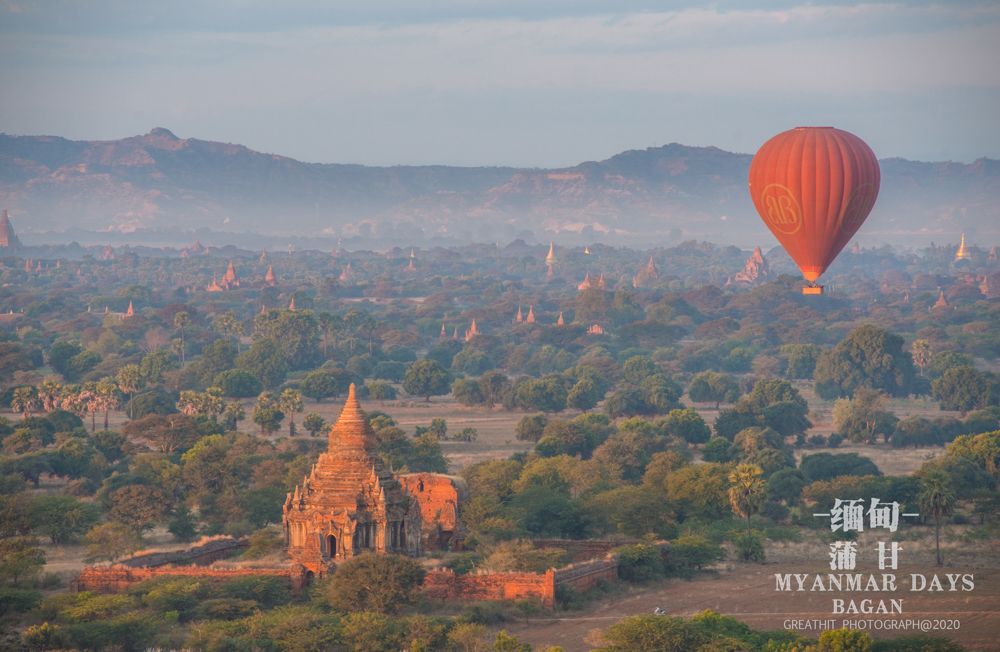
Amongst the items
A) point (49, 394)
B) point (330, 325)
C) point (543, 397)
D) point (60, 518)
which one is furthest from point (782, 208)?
point (330, 325)

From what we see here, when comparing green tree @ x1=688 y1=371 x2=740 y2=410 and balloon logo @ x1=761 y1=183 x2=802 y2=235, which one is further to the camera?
green tree @ x1=688 y1=371 x2=740 y2=410

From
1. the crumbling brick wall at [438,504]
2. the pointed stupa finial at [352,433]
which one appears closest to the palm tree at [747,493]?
the crumbling brick wall at [438,504]

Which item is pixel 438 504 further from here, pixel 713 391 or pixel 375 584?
pixel 713 391

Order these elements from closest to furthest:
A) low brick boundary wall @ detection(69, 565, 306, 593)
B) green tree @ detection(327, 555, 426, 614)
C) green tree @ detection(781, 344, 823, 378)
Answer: green tree @ detection(327, 555, 426, 614)
low brick boundary wall @ detection(69, 565, 306, 593)
green tree @ detection(781, 344, 823, 378)

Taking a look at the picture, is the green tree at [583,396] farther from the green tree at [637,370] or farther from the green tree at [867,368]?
the green tree at [867,368]

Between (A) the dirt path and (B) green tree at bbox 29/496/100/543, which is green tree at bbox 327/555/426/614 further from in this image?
(B) green tree at bbox 29/496/100/543

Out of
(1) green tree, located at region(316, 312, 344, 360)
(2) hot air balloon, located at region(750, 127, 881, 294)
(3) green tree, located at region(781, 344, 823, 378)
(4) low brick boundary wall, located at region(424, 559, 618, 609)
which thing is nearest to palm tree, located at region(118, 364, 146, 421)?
(1) green tree, located at region(316, 312, 344, 360)
